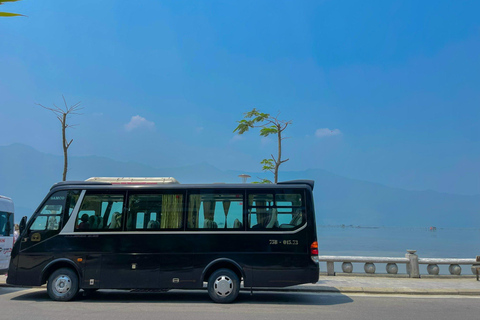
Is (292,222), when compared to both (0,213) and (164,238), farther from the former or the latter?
(0,213)

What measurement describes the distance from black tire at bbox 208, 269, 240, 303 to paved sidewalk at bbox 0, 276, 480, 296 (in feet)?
8.01

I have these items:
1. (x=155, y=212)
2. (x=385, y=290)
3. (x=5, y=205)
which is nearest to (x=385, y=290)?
(x=385, y=290)

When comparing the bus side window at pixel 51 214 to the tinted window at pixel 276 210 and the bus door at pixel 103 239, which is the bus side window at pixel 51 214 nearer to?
the bus door at pixel 103 239

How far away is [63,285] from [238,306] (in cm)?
426

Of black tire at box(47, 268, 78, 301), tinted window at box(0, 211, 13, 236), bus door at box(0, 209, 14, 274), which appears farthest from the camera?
tinted window at box(0, 211, 13, 236)

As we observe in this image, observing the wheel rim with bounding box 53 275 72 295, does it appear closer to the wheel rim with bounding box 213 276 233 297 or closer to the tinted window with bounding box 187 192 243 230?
the tinted window with bounding box 187 192 243 230

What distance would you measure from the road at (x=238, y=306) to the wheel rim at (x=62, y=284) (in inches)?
12.3

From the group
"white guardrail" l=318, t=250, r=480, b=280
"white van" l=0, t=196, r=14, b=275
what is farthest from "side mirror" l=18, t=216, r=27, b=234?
"white guardrail" l=318, t=250, r=480, b=280

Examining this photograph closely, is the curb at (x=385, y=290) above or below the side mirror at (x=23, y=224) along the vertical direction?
below

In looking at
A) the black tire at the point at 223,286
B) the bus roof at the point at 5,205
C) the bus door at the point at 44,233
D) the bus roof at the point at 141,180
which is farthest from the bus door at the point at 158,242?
Answer: the bus roof at the point at 5,205

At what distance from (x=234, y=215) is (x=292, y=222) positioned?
4.70 ft

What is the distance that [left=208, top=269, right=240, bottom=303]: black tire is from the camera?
371 inches

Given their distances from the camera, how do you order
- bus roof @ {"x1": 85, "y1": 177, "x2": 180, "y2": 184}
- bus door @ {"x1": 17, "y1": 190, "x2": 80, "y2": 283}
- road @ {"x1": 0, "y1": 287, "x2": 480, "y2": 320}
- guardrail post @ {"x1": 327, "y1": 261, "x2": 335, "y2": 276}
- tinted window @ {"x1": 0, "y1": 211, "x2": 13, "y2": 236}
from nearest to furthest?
road @ {"x1": 0, "y1": 287, "x2": 480, "y2": 320} → bus door @ {"x1": 17, "y1": 190, "x2": 80, "y2": 283} → bus roof @ {"x1": 85, "y1": 177, "x2": 180, "y2": 184} → tinted window @ {"x1": 0, "y1": 211, "x2": 13, "y2": 236} → guardrail post @ {"x1": 327, "y1": 261, "x2": 335, "y2": 276}

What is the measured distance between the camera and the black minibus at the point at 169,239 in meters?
9.51
